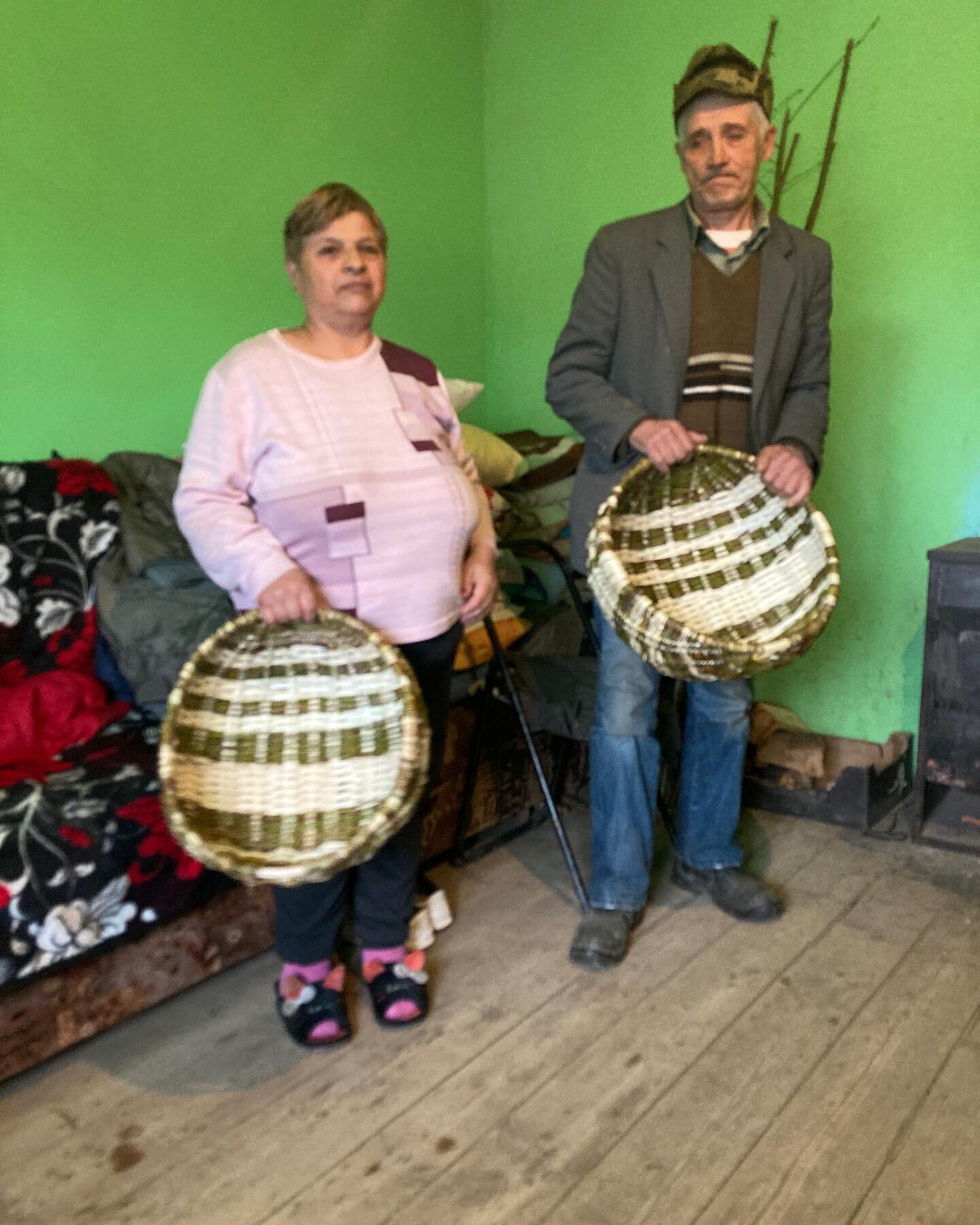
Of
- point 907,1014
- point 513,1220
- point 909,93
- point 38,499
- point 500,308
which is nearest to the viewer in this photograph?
point 513,1220

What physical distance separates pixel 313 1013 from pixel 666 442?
1084mm

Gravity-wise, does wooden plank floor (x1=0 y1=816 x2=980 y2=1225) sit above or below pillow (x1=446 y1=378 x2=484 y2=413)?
below

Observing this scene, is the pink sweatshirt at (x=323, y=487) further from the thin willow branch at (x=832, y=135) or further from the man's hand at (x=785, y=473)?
the thin willow branch at (x=832, y=135)

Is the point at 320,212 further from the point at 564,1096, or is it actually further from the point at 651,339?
the point at 564,1096

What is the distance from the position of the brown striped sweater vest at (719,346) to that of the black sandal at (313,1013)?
45.6 inches

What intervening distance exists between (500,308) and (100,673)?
1.78 metres

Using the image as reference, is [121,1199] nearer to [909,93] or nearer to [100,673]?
[100,673]

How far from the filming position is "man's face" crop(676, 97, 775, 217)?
1779 millimetres

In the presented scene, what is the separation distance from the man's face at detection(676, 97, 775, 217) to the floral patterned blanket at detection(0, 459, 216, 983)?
1306 millimetres

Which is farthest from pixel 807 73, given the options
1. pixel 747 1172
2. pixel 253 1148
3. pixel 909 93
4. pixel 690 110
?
pixel 253 1148

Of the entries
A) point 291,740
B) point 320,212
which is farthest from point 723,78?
point 291,740

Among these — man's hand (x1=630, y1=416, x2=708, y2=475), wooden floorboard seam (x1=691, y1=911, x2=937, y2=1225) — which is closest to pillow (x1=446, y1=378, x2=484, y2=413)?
man's hand (x1=630, y1=416, x2=708, y2=475)

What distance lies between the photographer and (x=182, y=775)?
57.4 inches

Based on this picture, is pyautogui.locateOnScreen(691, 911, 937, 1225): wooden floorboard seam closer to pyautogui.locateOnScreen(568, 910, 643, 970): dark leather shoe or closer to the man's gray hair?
pyautogui.locateOnScreen(568, 910, 643, 970): dark leather shoe
